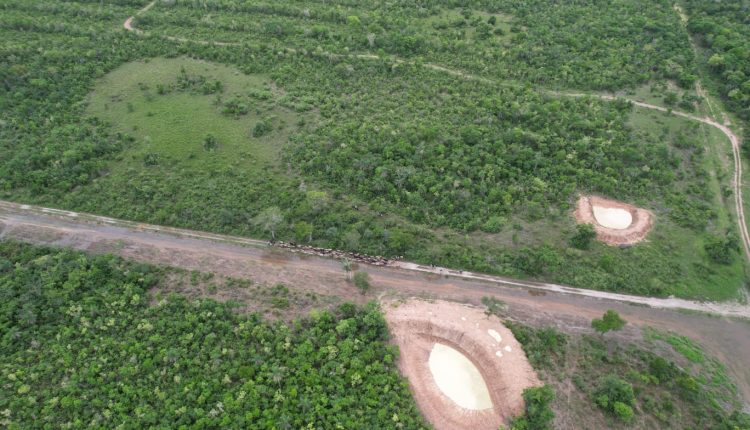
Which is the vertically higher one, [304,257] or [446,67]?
[446,67]

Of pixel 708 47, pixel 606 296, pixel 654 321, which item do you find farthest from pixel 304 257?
pixel 708 47

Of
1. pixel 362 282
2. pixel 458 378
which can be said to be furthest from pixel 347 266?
pixel 458 378

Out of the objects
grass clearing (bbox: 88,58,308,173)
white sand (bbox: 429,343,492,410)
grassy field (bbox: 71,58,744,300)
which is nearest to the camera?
white sand (bbox: 429,343,492,410)

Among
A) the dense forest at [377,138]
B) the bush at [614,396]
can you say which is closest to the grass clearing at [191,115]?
the dense forest at [377,138]

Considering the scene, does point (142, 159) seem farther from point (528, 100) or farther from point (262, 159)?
point (528, 100)

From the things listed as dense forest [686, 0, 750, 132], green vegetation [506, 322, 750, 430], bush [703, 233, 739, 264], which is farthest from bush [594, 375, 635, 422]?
dense forest [686, 0, 750, 132]

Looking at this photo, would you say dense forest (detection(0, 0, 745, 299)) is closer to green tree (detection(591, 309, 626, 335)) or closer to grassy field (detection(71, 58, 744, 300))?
grassy field (detection(71, 58, 744, 300))

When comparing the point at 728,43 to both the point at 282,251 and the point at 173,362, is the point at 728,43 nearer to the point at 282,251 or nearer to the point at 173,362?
the point at 282,251
